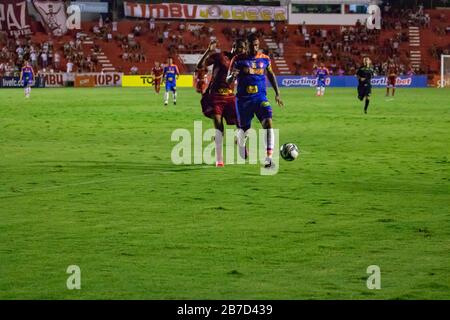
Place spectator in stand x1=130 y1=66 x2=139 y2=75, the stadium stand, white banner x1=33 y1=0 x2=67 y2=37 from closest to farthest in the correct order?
the stadium stand
spectator in stand x1=130 y1=66 x2=139 y2=75
white banner x1=33 y1=0 x2=67 y2=37

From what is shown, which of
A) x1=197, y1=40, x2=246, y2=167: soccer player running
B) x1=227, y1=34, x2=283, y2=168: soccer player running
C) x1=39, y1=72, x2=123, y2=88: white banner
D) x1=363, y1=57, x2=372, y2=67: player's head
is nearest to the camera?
x1=227, y1=34, x2=283, y2=168: soccer player running

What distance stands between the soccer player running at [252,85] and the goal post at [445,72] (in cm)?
5617

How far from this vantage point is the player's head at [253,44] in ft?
60.4

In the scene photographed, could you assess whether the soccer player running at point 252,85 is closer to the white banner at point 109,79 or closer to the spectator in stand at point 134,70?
the white banner at point 109,79

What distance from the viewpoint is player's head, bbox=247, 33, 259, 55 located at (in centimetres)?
1842

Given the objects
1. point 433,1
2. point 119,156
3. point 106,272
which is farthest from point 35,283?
point 433,1

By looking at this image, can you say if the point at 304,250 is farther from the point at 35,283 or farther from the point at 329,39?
the point at 329,39

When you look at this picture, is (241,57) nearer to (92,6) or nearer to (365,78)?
(365,78)

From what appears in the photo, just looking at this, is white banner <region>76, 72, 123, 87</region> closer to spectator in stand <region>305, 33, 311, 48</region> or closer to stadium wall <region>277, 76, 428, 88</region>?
stadium wall <region>277, 76, 428, 88</region>

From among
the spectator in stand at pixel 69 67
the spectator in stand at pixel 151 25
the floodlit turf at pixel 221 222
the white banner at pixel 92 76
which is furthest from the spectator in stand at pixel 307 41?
the floodlit turf at pixel 221 222

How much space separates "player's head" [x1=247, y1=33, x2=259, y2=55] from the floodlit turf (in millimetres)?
2282

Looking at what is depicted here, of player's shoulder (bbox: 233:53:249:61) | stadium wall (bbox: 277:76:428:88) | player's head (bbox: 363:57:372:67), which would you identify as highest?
player's shoulder (bbox: 233:53:249:61)

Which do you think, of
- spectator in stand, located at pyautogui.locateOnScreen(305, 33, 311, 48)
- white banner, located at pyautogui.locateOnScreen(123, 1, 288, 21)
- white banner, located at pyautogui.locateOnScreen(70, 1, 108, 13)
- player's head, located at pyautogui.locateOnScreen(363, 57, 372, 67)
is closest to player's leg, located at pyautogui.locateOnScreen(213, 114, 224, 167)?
player's head, located at pyautogui.locateOnScreen(363, 57, 372, 67)

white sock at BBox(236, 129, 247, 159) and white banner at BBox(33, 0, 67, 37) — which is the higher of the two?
white banner at BBox(33, 0, 67, 37)
